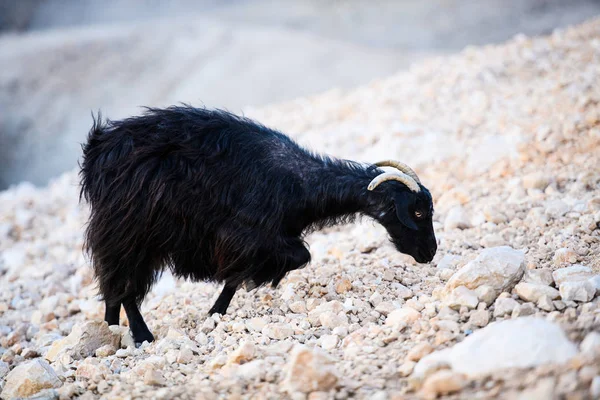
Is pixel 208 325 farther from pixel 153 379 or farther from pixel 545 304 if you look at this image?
pixel 545 304

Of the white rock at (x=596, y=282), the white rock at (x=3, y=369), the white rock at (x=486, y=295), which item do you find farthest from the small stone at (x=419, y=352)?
the white rock at (x=3, y=369)

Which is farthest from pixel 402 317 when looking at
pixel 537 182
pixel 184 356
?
pixel 537 182

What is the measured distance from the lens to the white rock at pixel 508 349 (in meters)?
3.33

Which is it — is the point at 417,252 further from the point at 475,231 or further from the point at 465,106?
the point at 465,106

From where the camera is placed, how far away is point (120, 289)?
19.0ft

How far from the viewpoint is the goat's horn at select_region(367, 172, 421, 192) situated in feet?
18.6

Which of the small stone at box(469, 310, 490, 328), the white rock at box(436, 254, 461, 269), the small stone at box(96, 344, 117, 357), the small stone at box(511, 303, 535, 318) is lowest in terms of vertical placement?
the small stone at box(511, 303, 535, 318)

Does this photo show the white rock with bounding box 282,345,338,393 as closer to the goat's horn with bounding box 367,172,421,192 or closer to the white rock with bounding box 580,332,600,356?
the white rock with bounding box 580,332,600,356

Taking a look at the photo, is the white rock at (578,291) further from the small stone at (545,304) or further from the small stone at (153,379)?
the small stone at (153,379)

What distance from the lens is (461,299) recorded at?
172 inches

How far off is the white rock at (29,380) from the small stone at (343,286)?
2.30m

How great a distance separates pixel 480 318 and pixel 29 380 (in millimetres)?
2883

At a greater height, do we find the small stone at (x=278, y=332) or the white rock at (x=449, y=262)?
the white rock at (x=449, y=262)

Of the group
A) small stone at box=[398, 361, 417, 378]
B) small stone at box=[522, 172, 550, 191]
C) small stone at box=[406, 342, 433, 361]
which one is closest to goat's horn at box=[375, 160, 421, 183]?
small stone at box=[522, 172, 550, 191]
